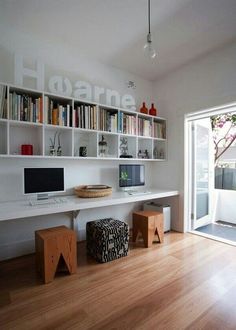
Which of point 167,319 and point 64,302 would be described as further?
point 64,302

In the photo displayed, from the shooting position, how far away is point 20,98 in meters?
2.11

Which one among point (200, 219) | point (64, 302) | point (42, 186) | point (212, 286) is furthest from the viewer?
point (200, 219)

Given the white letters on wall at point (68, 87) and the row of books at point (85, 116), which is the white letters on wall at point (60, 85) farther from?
the row of books at point (85, 116)

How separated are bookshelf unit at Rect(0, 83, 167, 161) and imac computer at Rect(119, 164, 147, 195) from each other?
16 cm

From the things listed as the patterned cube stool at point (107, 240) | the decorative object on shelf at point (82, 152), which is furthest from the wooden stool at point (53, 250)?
the decorative object on shelf at point (82, 152)

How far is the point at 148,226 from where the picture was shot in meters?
2.65

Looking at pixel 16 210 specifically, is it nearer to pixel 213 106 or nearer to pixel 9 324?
pixel 9 324

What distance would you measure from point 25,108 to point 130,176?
1712mm

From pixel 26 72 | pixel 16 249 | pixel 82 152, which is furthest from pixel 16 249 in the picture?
pixel 26 72

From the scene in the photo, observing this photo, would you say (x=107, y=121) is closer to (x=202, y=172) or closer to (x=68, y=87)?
(x=68, y=87)

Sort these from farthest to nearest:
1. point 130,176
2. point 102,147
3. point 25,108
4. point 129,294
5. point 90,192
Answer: point 130,176 → point 102,147 → point 90,192 → point 25,108 → point 129,294

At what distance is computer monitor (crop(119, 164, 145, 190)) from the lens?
299 cm

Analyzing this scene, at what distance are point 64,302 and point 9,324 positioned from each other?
0.39m

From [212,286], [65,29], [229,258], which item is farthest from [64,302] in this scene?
[65,29]
